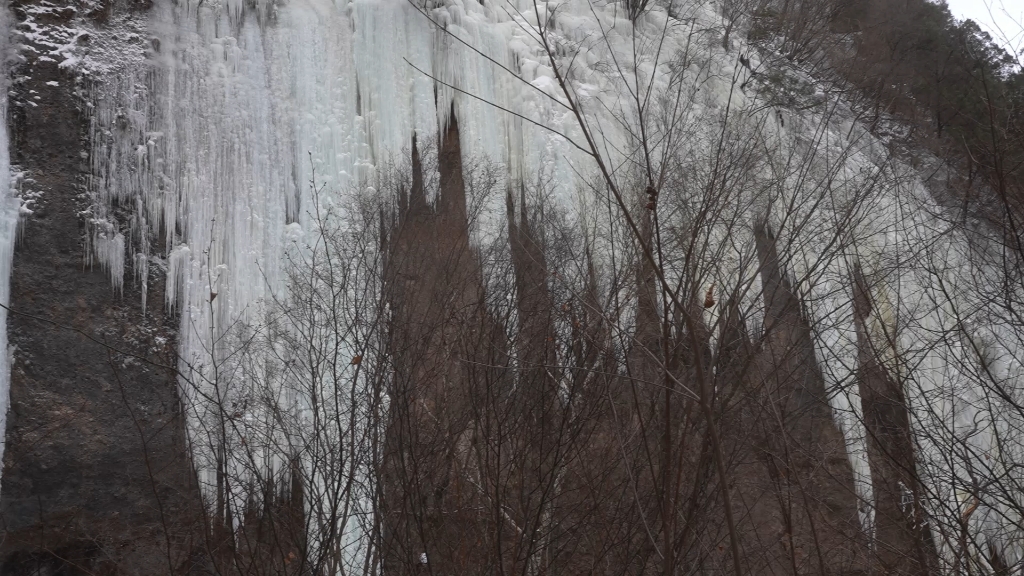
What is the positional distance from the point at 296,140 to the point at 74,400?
346 centimetres

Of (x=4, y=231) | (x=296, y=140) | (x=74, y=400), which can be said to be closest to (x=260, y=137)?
(x=296, y=140)

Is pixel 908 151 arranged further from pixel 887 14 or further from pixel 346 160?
pixel 346 160

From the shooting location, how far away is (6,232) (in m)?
7.01

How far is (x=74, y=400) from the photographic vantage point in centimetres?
675

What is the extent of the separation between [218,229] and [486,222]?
2870mm

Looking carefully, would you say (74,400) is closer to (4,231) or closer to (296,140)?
(4,231)

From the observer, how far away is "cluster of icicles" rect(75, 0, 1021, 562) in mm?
7395

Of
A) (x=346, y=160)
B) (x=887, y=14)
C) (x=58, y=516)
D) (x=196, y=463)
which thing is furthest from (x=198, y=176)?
(x=887, y=14)

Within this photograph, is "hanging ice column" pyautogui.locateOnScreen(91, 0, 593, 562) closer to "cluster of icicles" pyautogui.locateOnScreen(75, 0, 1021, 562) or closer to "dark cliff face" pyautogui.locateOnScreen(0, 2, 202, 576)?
"cluster of icicles" pyautogui.locateOnScreen(75, 0, 1021, 562)

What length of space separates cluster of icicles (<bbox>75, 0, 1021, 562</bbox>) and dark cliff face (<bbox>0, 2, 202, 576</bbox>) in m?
0.21

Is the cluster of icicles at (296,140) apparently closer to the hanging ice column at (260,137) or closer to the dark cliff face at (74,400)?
the hanging ice column at (260,137)

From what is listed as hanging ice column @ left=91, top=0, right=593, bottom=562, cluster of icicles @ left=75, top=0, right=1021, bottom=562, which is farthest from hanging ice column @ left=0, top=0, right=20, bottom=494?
hanging ice column @ left=91, top=0, right=593, bottom=562

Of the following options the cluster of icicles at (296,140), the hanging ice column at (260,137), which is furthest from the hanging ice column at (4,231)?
the hanging ice column at (260,137)

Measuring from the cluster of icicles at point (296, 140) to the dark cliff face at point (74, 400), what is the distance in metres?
0.21
